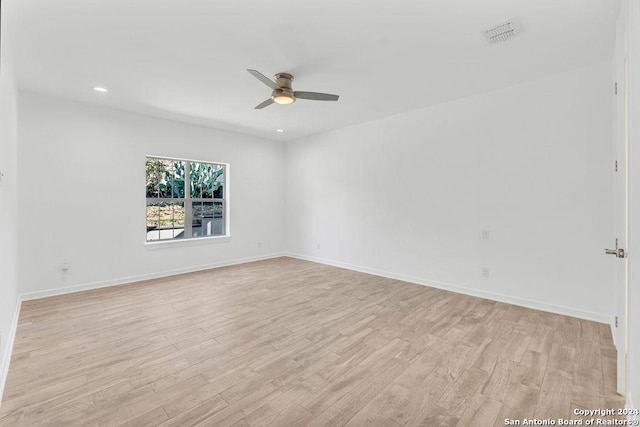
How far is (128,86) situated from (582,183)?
537cm

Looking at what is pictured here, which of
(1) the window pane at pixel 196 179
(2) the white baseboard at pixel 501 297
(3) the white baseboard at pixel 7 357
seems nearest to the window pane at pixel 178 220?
(1) the window pane at pixel 196 179

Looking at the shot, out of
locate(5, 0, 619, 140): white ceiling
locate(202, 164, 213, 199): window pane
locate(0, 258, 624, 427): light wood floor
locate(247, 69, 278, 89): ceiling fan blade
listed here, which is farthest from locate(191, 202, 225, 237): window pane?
locate(247, 69, 278, 89): ceiling fan blade

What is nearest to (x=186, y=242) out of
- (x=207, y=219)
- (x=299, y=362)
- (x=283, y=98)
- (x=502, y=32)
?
(x=207, y=219)

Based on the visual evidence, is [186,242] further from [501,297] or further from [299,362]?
[501,297]

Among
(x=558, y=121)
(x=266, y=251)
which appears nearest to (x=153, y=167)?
(x=266, y=251)

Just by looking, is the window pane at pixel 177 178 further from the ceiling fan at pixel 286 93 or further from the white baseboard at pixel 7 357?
the ceiling fan at pixel 286 93

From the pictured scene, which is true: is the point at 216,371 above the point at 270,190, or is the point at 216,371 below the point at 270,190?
below

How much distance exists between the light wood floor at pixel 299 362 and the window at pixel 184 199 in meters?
1.66

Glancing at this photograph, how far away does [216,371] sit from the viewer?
2.14 m

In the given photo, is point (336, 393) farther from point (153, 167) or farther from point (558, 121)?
point (153, 167)

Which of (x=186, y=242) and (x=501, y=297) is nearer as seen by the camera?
(x=501, y=297)

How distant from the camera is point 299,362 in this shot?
227cm

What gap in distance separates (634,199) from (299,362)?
228 cm

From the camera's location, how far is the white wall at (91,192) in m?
3.77
